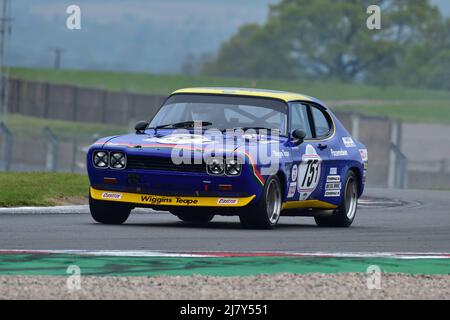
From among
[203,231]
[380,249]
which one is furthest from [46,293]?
[203,231]

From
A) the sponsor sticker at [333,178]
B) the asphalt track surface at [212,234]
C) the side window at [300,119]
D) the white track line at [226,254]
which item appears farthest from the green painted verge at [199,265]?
the sponsor sticker at [333,178]

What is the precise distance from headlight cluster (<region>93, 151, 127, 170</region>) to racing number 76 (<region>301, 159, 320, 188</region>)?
85.8 inches

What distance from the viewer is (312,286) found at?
434 inches

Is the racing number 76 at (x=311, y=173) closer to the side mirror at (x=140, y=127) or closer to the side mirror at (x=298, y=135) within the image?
the side mirror at (x=298, y=135)

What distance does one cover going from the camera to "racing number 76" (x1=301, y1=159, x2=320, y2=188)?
17.2m

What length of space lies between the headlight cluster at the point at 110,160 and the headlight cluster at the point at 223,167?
0.95m

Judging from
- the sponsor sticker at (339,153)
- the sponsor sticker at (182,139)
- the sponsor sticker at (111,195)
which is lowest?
the sponsor sticker at (111,195)

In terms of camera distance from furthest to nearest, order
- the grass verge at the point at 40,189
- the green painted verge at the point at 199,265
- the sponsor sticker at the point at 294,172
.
→ the grass verge at the point at 40,189, the sponsor sticker at the point at 294,172, the green painted verge at the point at 199,265

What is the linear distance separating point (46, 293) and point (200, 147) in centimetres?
588

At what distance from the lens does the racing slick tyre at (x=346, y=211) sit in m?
18.2

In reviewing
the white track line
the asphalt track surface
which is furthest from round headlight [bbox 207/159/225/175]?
the white track line

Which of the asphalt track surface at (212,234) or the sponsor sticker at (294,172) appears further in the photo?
the sponsor sticker at (294,172)

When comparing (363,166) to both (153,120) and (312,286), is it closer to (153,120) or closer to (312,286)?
(153,120)

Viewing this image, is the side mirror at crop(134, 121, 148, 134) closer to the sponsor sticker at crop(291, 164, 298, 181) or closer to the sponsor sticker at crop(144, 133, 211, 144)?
the sponsor sticker at crop(144, 133, 211, 144)
